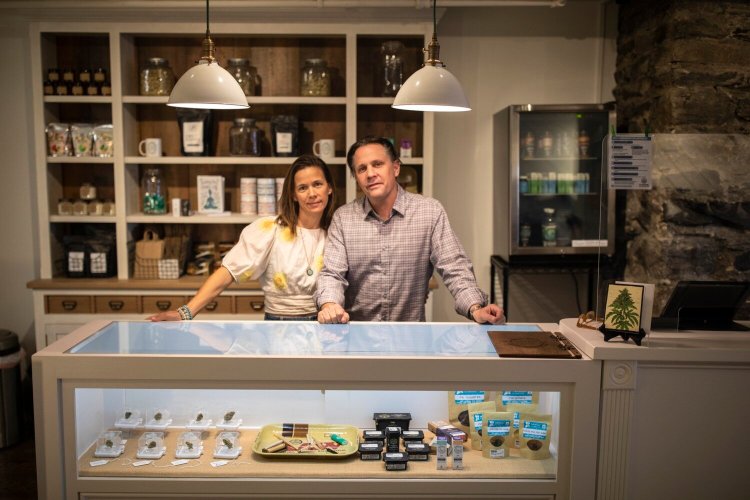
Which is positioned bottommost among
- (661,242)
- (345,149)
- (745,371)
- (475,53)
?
(745,371)

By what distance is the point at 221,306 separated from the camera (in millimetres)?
4176

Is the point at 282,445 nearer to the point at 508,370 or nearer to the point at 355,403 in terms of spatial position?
the point at 355,403

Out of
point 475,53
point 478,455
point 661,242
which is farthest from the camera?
point 475,53

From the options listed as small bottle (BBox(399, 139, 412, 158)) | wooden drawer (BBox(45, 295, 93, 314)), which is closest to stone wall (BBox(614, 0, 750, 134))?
small bottle (BBox(399, 139, 412, 158))

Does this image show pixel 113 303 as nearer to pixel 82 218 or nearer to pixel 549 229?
pixel 82 218

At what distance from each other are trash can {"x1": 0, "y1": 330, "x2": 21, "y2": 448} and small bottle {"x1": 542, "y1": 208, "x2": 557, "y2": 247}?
319 cm

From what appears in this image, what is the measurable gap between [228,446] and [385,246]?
1.00 m

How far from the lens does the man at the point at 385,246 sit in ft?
9.14

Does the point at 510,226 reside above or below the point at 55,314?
above

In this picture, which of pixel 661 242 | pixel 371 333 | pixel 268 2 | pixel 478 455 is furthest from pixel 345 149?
pixel 478 455

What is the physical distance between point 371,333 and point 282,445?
45 cm

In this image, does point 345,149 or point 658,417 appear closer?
point 658,417

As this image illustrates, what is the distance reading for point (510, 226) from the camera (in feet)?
14.2

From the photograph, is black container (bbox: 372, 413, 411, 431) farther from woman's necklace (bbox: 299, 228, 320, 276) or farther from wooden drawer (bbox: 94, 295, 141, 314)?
wooden drawer (bbox: 94, 295, 141, 314)
